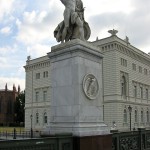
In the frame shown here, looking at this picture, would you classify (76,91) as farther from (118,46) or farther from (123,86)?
(123,86)

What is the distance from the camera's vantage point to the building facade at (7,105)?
106 meters

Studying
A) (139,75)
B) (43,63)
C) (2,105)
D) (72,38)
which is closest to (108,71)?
(139,75)

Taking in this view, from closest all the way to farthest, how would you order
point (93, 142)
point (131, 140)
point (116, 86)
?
point (93, 142) < point (131, 140) < point (116, 86)

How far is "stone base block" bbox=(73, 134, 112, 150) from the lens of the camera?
7580 mm

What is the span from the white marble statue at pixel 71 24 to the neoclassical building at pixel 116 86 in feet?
122

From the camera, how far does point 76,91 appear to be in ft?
26.6

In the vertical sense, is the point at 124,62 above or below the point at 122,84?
above

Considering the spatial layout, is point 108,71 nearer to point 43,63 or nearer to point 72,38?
point 43,63

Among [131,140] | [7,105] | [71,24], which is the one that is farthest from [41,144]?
[7,105]

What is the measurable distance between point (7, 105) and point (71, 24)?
335 feet

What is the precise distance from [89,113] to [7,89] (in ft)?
356

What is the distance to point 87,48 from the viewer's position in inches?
335

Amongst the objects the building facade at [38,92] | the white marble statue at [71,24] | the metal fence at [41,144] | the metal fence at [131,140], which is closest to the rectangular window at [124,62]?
the building facade at [38,92]

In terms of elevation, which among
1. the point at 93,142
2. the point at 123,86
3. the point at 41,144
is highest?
the point at 123,86
